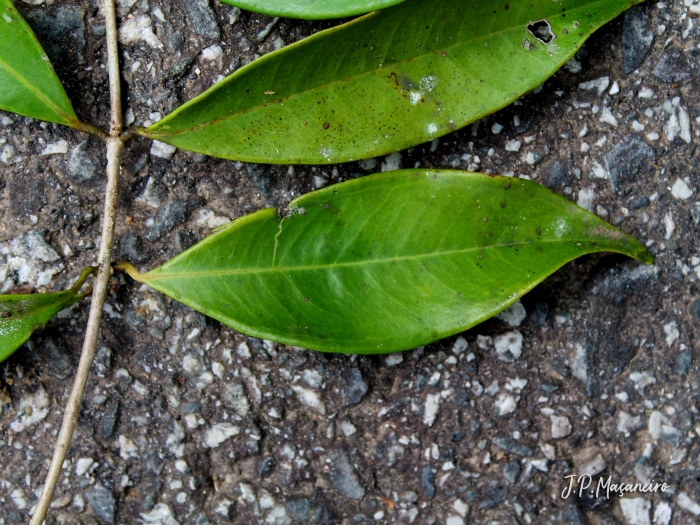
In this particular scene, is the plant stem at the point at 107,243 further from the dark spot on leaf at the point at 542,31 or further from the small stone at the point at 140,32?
the dark spot on leaf at the point at 542,31

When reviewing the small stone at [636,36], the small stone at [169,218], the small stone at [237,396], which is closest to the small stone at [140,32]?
the small stone at [169,218]

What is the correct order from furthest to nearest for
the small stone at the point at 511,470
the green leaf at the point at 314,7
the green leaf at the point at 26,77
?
the small stone at the point at 511,470, the green leaf at the point at 26,77, the green leaf at the point at 314,7

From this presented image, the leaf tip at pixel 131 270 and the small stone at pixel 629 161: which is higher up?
the leaf tip at pixel 131 270

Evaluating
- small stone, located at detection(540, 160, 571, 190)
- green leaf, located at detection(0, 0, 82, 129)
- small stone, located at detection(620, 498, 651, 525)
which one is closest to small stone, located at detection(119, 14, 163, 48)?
green leaf, located at detection(0, 0, 82, 129)

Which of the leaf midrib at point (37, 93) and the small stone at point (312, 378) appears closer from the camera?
the leaf midrib at point (37, 93)

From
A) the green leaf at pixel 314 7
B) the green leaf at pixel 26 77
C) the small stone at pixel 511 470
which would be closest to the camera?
the green leaf at pixel 314 7

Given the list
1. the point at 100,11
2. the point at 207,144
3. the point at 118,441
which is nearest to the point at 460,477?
the point at 118,441

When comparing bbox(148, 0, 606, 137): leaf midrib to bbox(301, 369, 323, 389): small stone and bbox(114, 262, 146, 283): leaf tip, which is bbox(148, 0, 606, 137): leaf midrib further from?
bbox(301, 369, 323, 389): small stone
